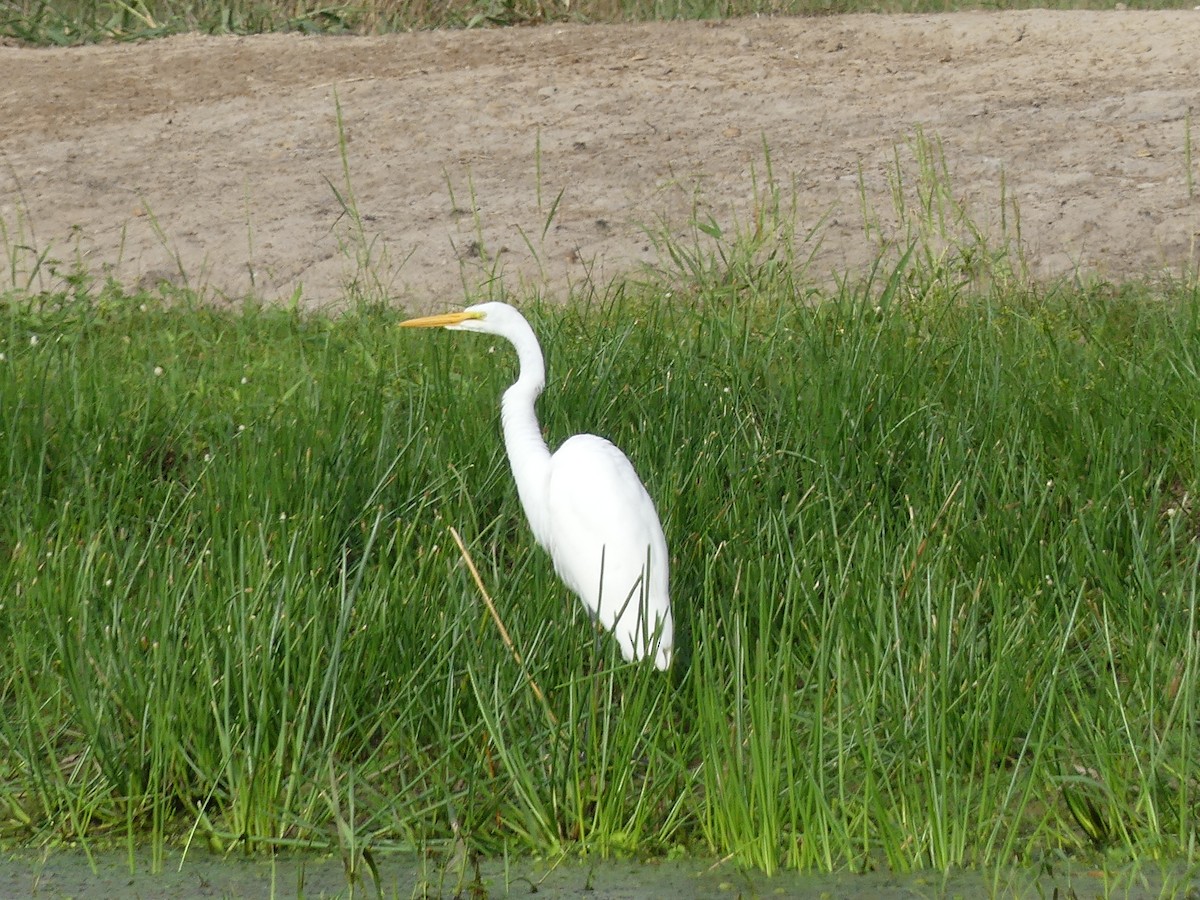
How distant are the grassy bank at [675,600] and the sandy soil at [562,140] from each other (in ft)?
5.46

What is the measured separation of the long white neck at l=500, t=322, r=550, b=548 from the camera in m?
3.22

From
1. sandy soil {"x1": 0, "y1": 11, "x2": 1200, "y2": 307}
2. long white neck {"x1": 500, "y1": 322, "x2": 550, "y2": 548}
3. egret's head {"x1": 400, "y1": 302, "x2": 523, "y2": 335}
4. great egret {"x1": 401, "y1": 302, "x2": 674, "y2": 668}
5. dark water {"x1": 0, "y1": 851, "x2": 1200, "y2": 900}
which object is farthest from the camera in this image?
sandy soil {"x1": 0, "y1": 11, "x2": 1200, "y2": 307}

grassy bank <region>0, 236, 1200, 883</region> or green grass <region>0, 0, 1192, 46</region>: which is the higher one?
green grass <region>0, 0, 1192, 46</region>

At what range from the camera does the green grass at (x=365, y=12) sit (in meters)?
8.88

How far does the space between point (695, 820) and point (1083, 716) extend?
663 millimetres

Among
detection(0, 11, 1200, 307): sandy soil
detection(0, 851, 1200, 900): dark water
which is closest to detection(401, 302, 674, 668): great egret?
detection(0, 851, 1200, 900): dark water

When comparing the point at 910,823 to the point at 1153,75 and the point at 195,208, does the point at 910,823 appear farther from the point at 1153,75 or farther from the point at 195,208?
the point at 1153,75

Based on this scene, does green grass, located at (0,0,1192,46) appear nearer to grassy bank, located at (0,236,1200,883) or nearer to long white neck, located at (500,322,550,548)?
grassy bank, located at (0,236,1200,883)

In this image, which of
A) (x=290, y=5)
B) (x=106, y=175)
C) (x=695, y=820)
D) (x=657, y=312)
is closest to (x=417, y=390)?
(x=657, y=312)

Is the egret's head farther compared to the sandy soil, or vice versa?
the sandy soil

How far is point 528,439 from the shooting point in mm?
3283

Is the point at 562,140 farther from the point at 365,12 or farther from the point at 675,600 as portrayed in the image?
the point at 675,600

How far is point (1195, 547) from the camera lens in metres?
3.22

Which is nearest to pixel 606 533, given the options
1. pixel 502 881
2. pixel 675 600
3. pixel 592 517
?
pixel 592 517
